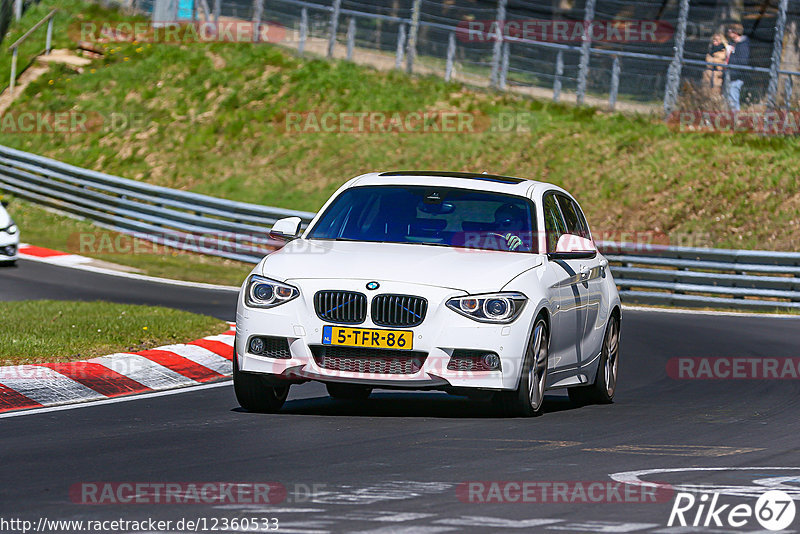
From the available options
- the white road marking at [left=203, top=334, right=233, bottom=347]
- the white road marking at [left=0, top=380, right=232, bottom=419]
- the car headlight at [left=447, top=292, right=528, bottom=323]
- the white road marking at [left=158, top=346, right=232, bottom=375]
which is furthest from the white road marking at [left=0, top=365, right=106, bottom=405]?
the car headlight at [left=447, top=292, right=528, bottom=323]

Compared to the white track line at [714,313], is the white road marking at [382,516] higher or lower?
higher

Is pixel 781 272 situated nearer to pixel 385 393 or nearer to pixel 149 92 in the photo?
pixel 385 393

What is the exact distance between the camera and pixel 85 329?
44.4 ft

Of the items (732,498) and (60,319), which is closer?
(732,498)

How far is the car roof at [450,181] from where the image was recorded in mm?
10766

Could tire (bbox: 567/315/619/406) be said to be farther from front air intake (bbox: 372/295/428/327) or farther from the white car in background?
the white car in background

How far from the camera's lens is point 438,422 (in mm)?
9516

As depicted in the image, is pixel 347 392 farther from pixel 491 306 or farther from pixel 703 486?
pixel 703 486

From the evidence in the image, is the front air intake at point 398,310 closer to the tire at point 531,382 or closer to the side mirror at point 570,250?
the tire at point 531,382

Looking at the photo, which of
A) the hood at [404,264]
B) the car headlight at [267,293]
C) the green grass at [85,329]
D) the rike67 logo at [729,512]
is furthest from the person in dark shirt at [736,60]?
the rike67 logo at [729,512]

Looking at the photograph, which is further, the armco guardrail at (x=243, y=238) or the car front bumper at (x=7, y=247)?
the armco guardrail at (x=243, y=238)

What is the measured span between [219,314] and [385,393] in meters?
6.60

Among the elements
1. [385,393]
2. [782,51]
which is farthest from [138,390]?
[782,51]

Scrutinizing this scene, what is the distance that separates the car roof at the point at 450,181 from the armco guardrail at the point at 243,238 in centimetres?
1278
